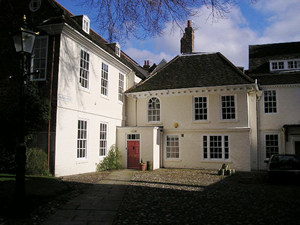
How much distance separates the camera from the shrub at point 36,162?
40.9 feet

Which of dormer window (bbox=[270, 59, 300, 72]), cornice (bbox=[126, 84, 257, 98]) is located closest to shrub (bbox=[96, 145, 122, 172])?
cornice (bbox=[126, 84, 257, 98])

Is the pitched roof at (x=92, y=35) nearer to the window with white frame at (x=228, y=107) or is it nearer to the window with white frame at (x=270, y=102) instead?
the window with white frame at (x=228, y=107)

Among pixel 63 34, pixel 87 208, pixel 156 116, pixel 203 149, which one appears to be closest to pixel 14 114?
pixel 63 34

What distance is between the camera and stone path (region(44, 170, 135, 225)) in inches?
250

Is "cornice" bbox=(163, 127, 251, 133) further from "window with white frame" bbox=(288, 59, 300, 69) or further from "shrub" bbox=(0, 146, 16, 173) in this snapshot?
"shrub" bbox=(0, 146, 16, 173)

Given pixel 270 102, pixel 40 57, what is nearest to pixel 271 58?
pixel 270 102

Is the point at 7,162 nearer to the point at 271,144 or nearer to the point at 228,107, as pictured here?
the point at 228,107

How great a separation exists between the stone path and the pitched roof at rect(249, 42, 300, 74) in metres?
18.6

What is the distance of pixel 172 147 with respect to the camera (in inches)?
812

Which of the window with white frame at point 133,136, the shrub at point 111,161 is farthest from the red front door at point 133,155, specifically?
the shrub at point 111,161

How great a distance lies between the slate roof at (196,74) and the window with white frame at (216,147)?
385cm

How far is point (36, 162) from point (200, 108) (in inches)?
481

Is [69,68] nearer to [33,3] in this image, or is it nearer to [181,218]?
[33,3]

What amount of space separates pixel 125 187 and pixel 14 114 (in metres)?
6.21
